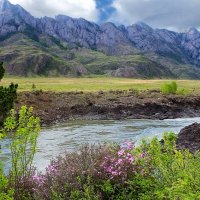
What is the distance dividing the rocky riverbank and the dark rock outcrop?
27316 millimetres

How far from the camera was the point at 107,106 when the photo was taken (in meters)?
66.8

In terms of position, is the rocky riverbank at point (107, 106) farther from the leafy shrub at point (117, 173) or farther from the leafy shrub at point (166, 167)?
the leafy shrub at point (166, 167)

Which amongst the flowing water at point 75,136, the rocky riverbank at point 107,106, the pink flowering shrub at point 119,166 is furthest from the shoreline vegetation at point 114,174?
the rocky riverbank at point 107,106

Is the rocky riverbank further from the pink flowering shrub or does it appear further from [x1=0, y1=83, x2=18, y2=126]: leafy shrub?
the pink flowering shrub

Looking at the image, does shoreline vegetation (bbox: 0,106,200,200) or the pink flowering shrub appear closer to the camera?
shoreline vegetation (bbox: 0,106,200,200)

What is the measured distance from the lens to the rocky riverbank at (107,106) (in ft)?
204

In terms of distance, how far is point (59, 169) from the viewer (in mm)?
12320

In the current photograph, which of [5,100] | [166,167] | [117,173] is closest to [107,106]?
[5,100]

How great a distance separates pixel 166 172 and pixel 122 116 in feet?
172

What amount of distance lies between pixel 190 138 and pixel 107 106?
36.8 metres

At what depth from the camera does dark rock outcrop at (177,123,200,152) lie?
91.3 feet

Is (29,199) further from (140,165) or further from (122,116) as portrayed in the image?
(122,116)

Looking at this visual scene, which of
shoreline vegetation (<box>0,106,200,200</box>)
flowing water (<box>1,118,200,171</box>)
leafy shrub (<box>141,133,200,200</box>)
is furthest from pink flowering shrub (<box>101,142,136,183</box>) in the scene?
flowing water (<box>1,118,200,171</box>)

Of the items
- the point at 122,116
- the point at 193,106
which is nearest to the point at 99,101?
the point at 122,116
